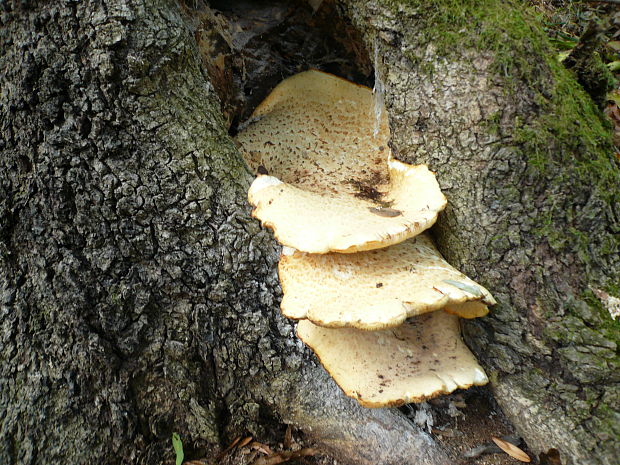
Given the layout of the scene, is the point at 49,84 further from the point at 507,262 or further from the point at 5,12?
the point at 507,262

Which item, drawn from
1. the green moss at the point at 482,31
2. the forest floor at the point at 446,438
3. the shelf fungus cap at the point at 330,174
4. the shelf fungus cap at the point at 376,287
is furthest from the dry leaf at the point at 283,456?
the green moss at the point at 482,31

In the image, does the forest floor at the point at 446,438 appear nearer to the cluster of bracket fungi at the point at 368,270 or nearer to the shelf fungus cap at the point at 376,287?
the cluster of bracket fungi at the point at 368,270

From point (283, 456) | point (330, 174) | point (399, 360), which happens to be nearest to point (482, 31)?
point (330, 174)

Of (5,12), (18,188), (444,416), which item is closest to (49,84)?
(5,12)

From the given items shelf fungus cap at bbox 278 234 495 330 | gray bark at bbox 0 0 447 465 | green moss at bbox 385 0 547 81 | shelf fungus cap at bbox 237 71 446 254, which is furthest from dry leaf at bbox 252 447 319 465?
green moss at bbox 385 0 547 81

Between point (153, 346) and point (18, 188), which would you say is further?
point (153, 346)

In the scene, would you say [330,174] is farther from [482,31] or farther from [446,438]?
[446,438]
